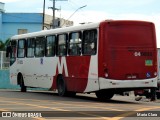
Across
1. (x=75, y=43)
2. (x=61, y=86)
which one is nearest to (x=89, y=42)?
(x=75, y=43)

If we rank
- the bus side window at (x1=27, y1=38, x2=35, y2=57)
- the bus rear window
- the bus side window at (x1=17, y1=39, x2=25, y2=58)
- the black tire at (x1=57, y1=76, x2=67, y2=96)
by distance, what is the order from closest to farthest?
the bus rear window, the black tire at (x1=57, y1=76, x2=67, y2=96), the bus side window at (x1=27, y1=38, x2=35, y2=57), the bus side window at (x1=17, y1=39, x2=25, y2=58)

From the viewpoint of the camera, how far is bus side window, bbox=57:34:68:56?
23.4 meters

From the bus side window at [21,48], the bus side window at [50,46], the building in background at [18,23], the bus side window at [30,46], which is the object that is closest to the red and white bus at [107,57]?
the bus side window at [50,46]

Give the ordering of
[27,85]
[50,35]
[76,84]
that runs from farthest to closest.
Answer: [27,85]
[50,35]
[76,84]

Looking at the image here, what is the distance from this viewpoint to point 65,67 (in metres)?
23.6

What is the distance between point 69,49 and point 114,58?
3059mm

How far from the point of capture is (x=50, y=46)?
24.9 metres

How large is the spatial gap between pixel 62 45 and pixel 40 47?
8.58 feet

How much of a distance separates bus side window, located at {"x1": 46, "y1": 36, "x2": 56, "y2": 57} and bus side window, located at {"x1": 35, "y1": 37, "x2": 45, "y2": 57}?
51 centimetres

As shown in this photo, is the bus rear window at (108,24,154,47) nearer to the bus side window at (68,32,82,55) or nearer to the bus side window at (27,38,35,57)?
the bus side window at (68,32,82,55)

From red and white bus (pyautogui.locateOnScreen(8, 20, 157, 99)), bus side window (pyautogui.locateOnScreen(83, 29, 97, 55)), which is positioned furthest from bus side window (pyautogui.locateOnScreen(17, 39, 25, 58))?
bus side window (pyautogui.locateOnScreen(83, 29, 97, 55))

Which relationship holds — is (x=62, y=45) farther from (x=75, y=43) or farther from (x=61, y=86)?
(x=61, y=86)

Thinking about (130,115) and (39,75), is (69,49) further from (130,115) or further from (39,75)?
(130,115)

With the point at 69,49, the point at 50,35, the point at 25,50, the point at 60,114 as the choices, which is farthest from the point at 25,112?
the point at 25,50
